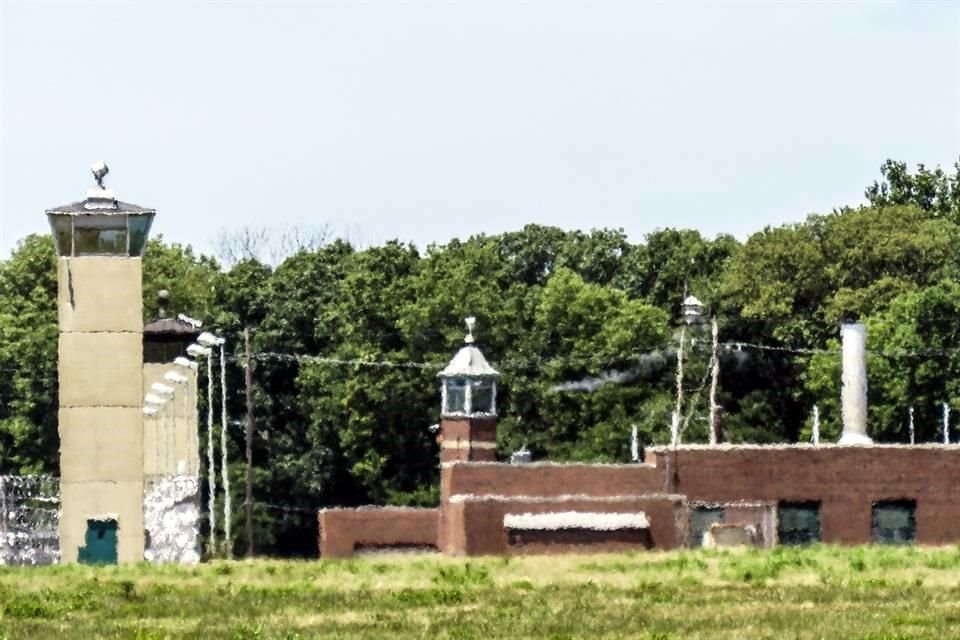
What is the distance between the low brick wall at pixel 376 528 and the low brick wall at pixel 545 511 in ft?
10.1

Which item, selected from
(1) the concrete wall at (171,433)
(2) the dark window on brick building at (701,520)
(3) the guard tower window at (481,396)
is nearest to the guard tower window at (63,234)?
(3) the guard tower window at (481,396)

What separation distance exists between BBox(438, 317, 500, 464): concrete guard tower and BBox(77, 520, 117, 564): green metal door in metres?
9.20

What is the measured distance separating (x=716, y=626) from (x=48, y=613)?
10316 millimetres

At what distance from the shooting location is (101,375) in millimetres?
70312

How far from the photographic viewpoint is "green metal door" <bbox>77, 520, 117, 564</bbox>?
68625 mm

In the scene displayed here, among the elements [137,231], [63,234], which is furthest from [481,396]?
[63,234]

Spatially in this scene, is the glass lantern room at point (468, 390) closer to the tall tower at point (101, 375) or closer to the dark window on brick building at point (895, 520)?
the tall tower at point (101, 375)

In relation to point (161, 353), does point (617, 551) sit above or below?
below

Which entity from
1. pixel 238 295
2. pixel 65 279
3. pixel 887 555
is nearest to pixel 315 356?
pixel 238 295

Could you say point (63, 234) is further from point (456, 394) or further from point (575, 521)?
point (575, 521)

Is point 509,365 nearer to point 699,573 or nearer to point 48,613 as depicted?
point 699,573

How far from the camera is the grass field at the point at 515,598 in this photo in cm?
3703

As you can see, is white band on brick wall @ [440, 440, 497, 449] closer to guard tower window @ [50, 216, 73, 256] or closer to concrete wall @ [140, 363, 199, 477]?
guard tower window @ [50, 216, 73, 256]

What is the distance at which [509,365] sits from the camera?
360ft
